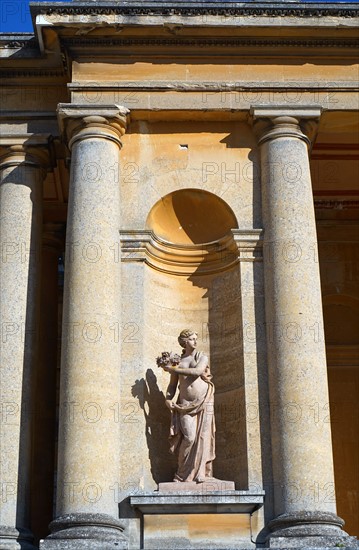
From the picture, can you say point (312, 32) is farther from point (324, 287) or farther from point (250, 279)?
point (324, 287)

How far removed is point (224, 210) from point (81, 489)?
520 centimetres

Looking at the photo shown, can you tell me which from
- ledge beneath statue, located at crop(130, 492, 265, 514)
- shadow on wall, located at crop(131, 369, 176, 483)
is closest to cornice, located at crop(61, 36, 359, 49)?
shadow on wall, located at crop(131, 369, 176, 483)

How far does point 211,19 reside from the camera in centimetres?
1772

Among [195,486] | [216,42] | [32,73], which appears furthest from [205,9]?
[195,486]

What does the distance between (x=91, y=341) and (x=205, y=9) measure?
5.89 meters

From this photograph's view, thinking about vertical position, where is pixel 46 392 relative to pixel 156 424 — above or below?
above

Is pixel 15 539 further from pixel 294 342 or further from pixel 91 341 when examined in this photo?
pixel 294 342

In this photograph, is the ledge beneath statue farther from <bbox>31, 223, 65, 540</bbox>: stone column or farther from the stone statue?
<bbox>31, 223, 65, 540</bbox>: stone column

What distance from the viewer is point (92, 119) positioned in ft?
56.7

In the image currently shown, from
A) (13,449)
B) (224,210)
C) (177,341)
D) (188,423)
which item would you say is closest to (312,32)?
(224,210)

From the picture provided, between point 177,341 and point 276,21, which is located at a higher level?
point 276,21

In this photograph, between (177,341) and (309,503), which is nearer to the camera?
(309,503)

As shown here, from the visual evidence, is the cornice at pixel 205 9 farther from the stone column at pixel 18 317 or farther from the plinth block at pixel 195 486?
the plinth block at pixel 195 486

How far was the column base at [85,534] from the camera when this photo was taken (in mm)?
14406
